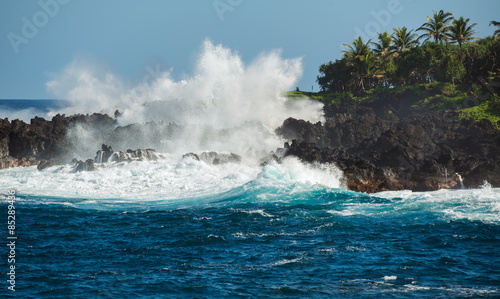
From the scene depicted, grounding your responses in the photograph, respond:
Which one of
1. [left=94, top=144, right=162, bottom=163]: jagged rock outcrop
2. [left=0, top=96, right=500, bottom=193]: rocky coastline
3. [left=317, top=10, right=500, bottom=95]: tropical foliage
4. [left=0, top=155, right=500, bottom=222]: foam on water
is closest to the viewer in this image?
[left=0, top=155, right=500, bottom=222]: foam on water

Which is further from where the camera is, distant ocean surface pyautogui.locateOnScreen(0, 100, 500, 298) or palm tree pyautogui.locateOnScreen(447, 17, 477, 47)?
palm tree pyautogui.locateOnScreen(447, 17, 477, 47)

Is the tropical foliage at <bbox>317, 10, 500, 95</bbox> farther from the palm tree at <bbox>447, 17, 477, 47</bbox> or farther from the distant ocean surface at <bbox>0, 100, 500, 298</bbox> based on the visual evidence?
the distant ocean surface at <bbox>0, 100, 500, 298</bbox>

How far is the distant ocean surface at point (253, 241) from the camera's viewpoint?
41.0 feet

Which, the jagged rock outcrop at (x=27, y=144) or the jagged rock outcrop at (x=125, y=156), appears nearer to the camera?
the jagged rock outcrop at (x=125, y=156)

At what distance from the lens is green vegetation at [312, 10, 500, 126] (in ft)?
187

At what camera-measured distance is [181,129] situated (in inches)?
1842

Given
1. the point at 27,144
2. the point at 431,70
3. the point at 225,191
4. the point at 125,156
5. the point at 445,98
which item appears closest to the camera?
the point at 225,191

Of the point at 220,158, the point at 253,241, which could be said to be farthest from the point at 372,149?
the point at 253,241

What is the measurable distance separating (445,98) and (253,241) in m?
50.1

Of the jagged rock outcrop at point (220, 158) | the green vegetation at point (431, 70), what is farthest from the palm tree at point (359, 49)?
the jagged rock outcrop at point (220, 158)

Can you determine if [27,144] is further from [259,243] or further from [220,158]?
[259,243]

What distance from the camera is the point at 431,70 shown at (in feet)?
235

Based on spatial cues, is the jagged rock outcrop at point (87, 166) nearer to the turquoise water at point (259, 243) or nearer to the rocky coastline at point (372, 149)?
the rocky coastline at point (372, 149)

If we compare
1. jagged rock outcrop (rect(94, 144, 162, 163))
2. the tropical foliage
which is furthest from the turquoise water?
the tropical foliage
